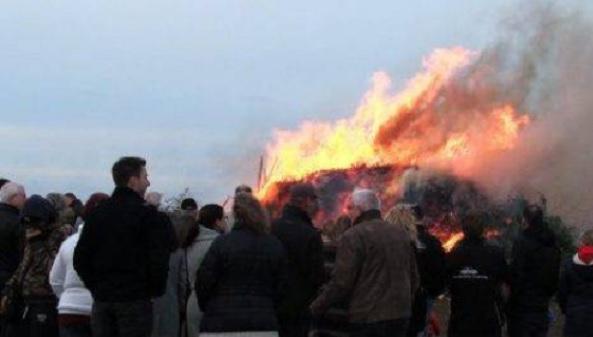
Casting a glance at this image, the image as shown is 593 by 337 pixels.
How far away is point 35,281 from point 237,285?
Answer: 2197 millimetres

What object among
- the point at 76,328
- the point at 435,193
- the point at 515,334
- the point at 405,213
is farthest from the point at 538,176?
the point at 76,328

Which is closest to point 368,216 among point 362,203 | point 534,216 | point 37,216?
point 362,203

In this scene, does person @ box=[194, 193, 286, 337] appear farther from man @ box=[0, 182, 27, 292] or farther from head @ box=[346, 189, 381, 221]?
man @ box=[0, 182, 27, 292]

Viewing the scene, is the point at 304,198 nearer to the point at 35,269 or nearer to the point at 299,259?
the point at 299,259

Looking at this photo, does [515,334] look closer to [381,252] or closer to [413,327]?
[413,327]

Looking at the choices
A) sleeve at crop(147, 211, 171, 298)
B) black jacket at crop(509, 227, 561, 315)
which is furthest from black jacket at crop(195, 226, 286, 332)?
black jacket at crop(509, 227, 561, 315)

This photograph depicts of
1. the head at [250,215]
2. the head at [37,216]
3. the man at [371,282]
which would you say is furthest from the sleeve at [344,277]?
the head at [37,216]

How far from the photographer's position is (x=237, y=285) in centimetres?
848

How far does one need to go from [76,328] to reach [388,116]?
16.4m

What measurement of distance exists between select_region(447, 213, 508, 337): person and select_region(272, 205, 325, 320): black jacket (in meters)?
1.73

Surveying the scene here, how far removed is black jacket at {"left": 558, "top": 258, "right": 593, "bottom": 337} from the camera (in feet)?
39.1

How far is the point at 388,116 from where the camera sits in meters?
24.8

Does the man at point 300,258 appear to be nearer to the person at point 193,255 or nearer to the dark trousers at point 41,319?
the person at point 193,255

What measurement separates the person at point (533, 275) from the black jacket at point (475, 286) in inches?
33.8
